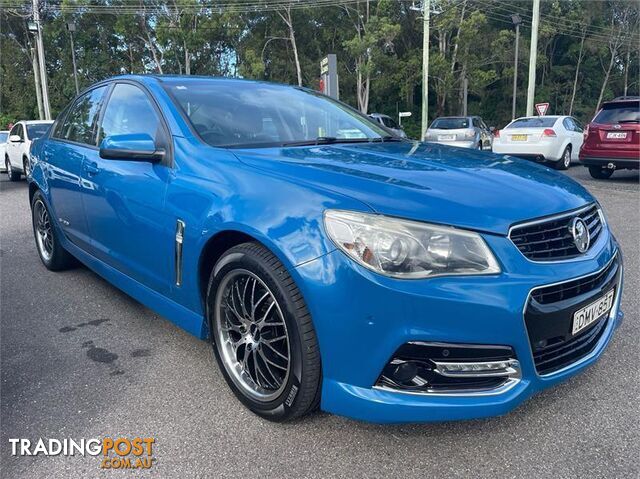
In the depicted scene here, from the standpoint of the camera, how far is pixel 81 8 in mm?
35094

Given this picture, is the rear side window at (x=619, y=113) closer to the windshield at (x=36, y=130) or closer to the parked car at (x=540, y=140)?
the parked car at (x=540, y=140)

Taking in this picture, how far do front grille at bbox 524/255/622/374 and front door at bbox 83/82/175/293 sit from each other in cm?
173

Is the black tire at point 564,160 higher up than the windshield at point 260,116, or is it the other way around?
the windshield at point 260,116

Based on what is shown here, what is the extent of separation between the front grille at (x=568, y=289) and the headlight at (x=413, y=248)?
0.70ft

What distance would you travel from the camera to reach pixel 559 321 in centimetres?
199

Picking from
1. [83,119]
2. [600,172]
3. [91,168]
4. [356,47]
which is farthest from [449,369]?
[356,47]

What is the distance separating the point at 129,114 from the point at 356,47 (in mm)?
28523

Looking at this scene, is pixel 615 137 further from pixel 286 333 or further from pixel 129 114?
pixel 286 333

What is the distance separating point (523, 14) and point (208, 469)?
44354mm

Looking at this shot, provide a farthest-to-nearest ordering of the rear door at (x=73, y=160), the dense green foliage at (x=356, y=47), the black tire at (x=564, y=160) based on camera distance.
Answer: the dense green foliage at (x=356, y=47) < the black tire at (x=564, y=160) < the rear door at (x=73, y=160)

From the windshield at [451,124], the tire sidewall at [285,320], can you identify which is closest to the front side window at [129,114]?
the tire sidewall at [285,320]

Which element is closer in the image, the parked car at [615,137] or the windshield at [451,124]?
the parked car at [615,137]

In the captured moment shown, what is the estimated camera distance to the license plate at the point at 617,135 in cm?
980

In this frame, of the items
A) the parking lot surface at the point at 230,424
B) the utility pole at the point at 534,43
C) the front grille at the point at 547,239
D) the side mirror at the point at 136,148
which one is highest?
the utility pole at the point at 534,43
